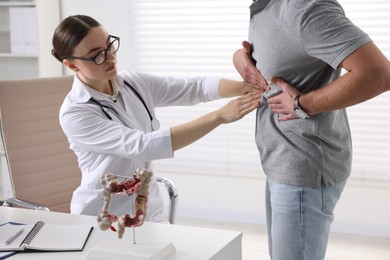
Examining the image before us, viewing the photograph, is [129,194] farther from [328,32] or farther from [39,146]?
[39,146]

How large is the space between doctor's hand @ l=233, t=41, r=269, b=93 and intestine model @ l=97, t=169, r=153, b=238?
55 centimetres

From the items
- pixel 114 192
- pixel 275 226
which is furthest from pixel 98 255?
pixel 275 226

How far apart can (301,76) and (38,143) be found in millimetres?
1233

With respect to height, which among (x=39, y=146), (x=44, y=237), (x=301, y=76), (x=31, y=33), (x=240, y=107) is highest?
(x=31, y=33)

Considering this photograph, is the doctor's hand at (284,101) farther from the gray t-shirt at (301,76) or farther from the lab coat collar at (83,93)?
the lab coat collar at (83,93)

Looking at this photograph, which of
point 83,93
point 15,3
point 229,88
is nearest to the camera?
point 83,93

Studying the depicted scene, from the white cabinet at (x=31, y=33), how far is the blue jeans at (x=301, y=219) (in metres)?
3.01

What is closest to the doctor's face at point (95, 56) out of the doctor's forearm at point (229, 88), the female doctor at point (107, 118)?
the female doctor at point (107, 118)

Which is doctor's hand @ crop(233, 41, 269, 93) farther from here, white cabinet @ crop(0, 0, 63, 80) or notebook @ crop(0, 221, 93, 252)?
white cabinet @ crop(0, 0, 63, 80)

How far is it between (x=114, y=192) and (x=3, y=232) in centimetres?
44

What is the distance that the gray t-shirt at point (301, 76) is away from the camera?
1.81 m

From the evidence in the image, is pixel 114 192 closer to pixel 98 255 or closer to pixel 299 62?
pixel 98 255

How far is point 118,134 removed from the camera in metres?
2.35

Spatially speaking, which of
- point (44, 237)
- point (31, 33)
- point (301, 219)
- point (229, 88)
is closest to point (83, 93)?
point (229, 88)
